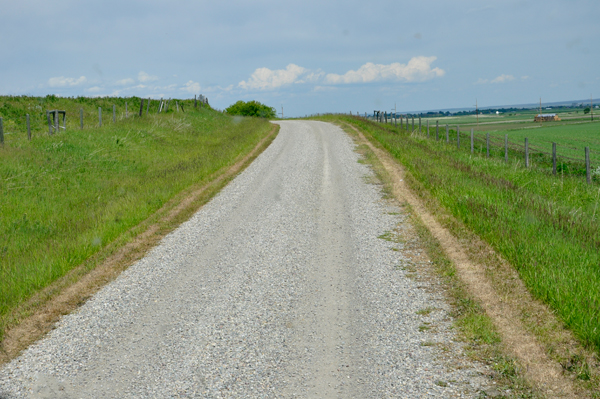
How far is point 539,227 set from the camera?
8414 millimetres

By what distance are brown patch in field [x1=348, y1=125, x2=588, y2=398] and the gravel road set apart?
1.83 feet

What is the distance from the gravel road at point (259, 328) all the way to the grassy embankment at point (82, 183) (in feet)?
4.56

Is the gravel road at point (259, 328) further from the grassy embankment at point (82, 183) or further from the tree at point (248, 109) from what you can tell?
the tree at point (248, 109)

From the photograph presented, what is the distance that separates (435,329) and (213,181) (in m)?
12.0

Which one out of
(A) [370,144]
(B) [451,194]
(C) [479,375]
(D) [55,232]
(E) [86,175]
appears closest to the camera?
(C) [479,375]

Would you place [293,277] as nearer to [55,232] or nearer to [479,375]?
[479,375]

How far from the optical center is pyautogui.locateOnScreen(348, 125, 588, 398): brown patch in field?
438cm

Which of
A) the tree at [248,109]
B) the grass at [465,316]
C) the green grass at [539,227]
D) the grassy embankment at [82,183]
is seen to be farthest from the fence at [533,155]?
the tree at [248,109]

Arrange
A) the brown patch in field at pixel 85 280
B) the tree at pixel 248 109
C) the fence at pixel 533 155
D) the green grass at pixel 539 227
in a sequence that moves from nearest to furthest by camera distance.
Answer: the green grass at pixel 539 227
the brown patch in field at pixel 85 280
the fence at pixel 533 155
the tree at pixel 248 109

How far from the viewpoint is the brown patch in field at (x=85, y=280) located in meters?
5.85

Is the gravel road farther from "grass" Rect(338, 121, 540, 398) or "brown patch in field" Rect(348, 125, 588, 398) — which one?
"brown patch in field" Rect(348, 125, 588, 398)

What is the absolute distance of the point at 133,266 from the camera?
27.3 ft

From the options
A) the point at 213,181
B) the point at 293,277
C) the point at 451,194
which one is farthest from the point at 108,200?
the point at 451,194

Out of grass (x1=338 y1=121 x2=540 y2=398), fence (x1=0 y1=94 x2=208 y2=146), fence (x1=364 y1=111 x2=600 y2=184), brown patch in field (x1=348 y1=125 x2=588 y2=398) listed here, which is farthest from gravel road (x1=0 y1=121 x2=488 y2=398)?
fence (x1=0 y1=94 x2=208 y2=146)
